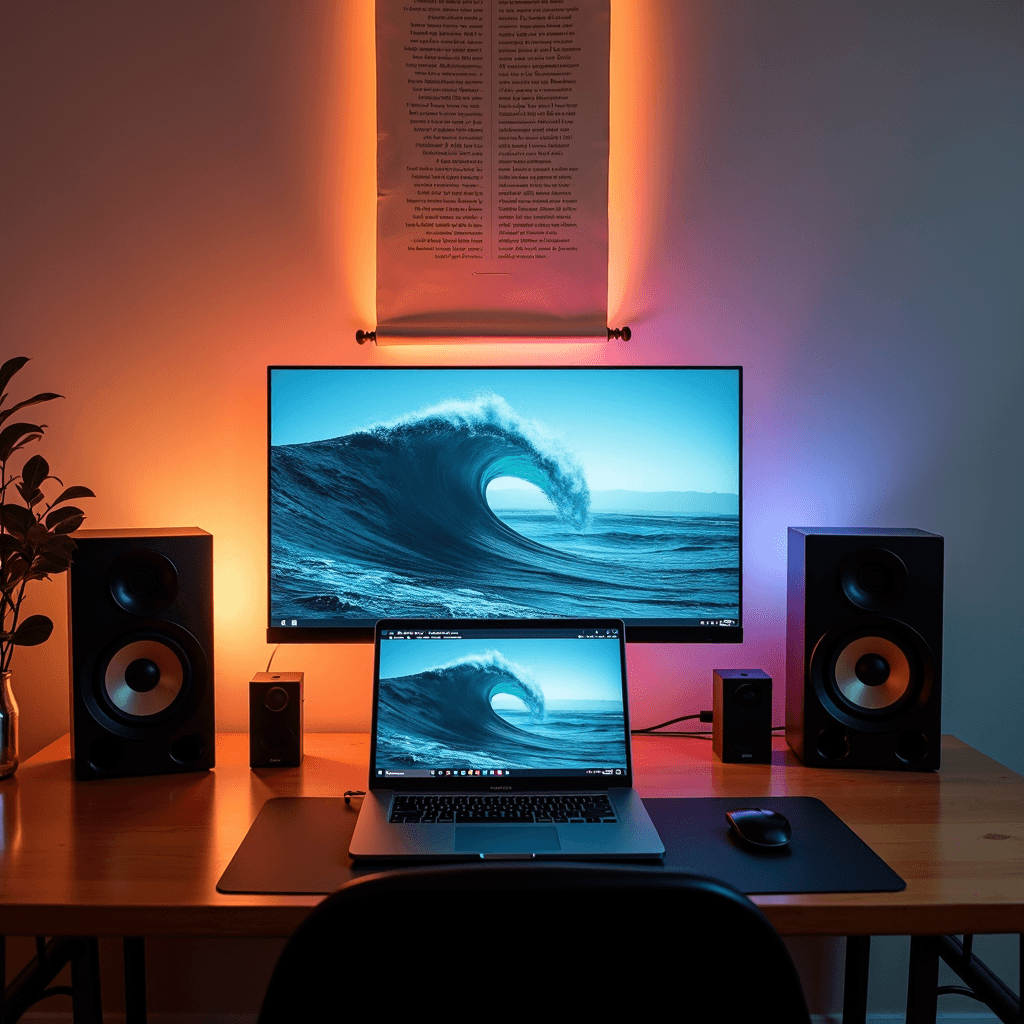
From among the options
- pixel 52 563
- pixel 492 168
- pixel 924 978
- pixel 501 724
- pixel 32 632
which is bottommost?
pixel 924 978

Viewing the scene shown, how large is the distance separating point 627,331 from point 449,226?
38 centimetres

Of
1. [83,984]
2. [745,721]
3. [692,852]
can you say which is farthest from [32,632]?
[745,721]

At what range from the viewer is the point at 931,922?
3.38 ft

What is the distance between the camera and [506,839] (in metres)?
1.16

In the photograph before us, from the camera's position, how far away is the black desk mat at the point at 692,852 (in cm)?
107

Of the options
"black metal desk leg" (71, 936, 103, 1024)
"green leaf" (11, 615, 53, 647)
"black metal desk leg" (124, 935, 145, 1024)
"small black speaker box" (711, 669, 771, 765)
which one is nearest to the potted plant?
"green leaf" (11, 615, 53, 647)

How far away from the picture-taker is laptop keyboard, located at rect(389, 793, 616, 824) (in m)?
1.23

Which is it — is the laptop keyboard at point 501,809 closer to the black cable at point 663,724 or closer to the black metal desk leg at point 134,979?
the black cable at point 663,724

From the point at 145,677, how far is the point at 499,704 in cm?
57

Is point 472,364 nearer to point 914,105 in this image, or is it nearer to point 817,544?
point 817,544

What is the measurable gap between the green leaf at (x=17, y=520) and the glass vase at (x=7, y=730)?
24 centimetres

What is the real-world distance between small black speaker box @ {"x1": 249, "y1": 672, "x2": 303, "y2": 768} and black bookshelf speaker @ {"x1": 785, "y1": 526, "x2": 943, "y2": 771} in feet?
2.73

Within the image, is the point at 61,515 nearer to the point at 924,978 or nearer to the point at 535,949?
the point at 535,949

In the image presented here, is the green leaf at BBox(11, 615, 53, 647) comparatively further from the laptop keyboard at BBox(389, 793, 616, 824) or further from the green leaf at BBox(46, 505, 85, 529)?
the laptop keyboard at BBox(389, 793, 616, 824)
